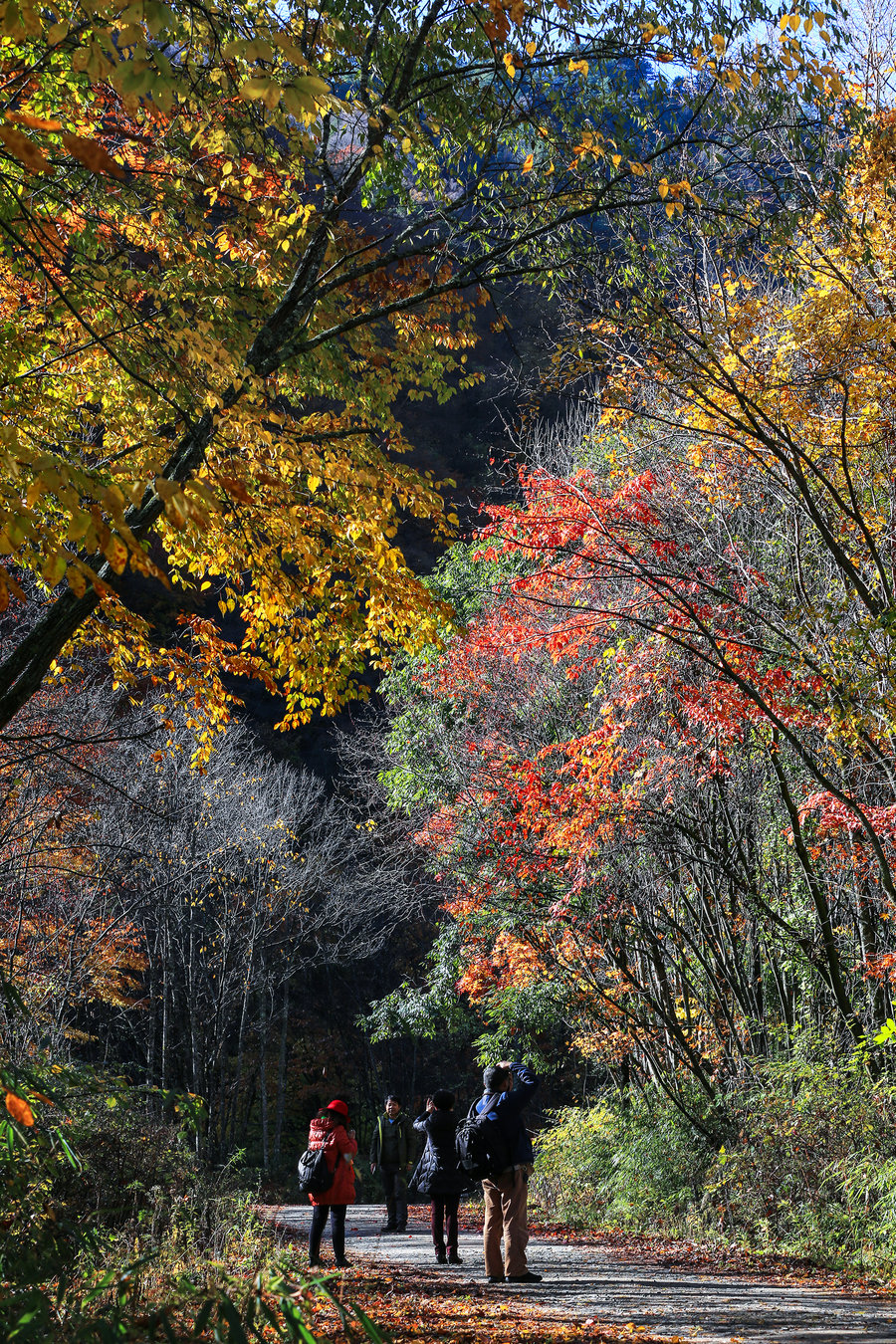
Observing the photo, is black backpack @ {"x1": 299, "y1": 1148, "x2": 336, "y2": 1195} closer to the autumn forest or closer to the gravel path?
the autumn forest

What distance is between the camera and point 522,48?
5.92 meters

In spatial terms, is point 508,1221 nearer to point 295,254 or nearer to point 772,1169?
point 772,1169

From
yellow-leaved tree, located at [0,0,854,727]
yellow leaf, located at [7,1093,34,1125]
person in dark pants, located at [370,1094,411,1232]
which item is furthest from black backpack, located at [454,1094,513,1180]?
yellow leaf, located at [7,1093,34,1125]

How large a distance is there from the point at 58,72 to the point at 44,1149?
6.63 m

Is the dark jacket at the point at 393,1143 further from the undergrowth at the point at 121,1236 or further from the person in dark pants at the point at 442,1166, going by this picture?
the person in dark pants at the point at 442,1166

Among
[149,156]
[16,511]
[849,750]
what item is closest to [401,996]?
[849,750]

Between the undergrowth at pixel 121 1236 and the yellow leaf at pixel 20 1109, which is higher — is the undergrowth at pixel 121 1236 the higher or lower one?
the lower one

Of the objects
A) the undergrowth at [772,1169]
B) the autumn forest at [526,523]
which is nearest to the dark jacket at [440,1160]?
the autumn forest at [526,523]

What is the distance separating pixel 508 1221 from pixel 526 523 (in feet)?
18.0

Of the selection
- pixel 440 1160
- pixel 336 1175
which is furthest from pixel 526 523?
pixel 336 1175

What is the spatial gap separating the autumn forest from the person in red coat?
0.43 metres

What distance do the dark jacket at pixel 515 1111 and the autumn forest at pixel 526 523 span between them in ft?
3.90

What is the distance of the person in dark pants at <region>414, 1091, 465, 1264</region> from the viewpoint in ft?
24.6

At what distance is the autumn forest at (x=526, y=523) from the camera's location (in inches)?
189
